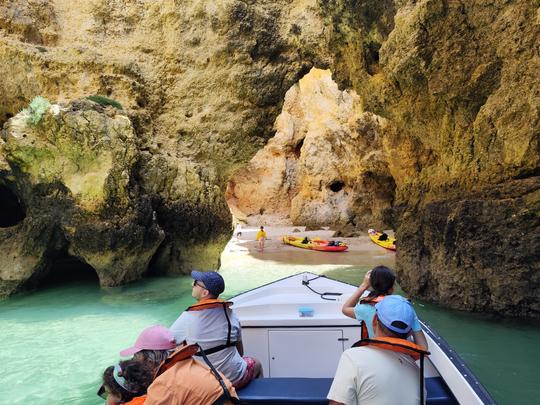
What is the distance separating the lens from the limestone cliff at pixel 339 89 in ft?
25.3

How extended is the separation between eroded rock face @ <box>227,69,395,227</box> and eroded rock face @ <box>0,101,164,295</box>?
50.0 feet

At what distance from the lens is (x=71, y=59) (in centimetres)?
1355

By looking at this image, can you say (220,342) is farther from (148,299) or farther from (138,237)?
(138,237)

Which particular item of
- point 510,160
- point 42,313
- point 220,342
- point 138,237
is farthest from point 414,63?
point 42,313

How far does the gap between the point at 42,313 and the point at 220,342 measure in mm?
8456

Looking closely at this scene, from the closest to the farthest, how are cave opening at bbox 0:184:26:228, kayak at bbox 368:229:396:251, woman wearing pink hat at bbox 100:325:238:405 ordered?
1. woman wearing pink hat at bbox 100:325:238:405
2. cave opening at bbox 0:184:26:228
3. kayak at bbox 368:229:396:251

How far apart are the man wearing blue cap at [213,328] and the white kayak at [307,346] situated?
0.21 m

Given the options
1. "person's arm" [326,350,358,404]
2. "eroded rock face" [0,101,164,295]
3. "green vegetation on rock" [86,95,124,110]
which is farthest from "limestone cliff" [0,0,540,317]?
"person's arm" [326,350,358,404]

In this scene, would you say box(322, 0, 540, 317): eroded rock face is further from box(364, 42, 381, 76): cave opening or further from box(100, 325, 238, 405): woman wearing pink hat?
box(100, 325, 238, 405): woman wearing pink hat

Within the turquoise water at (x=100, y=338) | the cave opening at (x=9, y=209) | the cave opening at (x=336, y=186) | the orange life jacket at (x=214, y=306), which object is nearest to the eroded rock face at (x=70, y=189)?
the turquoise water at (x=100, y=338)

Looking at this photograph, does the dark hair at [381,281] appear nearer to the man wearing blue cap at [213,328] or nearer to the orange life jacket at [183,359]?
the man wearing blue cap at [213,328]

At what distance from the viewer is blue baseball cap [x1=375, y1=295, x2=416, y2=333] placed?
7.17 feet

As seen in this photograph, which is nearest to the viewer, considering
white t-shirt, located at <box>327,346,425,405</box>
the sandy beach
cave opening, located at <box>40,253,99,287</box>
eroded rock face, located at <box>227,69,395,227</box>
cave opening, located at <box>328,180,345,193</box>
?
white t-shirt, located at <box>327,346,425,405</box>

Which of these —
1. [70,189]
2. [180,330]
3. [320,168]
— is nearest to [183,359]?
[180,330]
